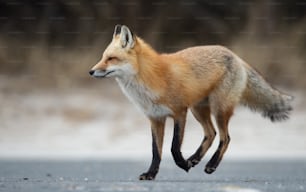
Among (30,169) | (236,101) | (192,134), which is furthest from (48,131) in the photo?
(236,101)

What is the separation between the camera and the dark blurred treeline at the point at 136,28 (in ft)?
57.8

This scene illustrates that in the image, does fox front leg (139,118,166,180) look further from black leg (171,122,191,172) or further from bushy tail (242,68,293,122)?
bushy tail (242,68,293,122)

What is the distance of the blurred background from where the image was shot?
53.2ft

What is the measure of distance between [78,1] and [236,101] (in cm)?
752

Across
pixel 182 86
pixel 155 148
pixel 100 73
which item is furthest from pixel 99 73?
pixel 155 148

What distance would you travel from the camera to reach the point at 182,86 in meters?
10.6

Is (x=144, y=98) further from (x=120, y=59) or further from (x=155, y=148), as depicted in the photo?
(x=155, y=148)

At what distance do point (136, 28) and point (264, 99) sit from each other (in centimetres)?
651

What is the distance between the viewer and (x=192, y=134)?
16375 millimetres

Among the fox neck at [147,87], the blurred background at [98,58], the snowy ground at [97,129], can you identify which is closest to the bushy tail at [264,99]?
the fox neck at [147,87]

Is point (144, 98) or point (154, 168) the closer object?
point (144, 98)

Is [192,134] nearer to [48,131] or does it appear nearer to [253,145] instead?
[253,145]

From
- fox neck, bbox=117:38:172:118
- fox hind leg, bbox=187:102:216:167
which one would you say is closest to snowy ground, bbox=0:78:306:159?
fox hind leg, bbox=187:102:216:167

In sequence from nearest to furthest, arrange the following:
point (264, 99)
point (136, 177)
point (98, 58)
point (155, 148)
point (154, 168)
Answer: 1. point (154, 168)
2. point (155, 148)
3. point (264, 99)
4. point (136, 177)
5. point (98, 58)
